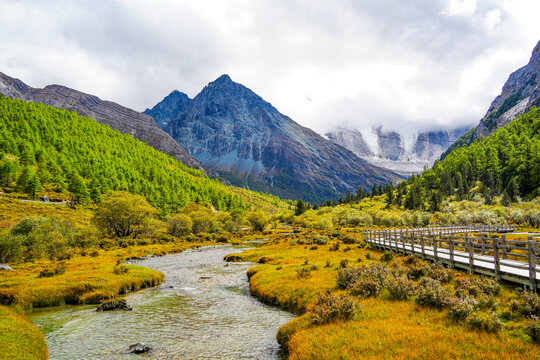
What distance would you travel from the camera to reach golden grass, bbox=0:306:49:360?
1362cm

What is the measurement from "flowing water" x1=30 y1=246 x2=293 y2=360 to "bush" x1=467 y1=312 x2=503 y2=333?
31.7 feet

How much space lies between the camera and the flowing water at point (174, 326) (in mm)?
15680

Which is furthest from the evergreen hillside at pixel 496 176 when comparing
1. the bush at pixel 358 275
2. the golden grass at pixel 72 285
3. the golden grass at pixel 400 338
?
the golden grass at pixel 72 285

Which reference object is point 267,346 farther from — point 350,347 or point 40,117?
point 40,117

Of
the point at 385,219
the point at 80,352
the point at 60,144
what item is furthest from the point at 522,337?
the point at 60,144

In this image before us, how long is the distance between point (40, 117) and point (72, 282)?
230 metres

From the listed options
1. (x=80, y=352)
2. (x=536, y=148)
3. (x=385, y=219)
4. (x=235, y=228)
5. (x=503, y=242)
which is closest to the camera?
(x=80, y=352)

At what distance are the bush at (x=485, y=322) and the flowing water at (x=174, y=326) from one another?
9.66 m

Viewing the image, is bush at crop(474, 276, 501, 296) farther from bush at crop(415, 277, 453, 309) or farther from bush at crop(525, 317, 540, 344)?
bush at crop(525, 317, 540, 344)

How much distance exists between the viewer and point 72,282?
94.0 ft

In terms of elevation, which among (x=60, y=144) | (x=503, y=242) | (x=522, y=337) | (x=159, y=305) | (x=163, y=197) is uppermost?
(x=60, y=144)

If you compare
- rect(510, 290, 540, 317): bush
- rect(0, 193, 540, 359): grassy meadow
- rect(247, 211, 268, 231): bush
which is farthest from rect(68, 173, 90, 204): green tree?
rect(510, 290, 540, 317): bush

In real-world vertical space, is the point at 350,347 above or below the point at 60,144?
below

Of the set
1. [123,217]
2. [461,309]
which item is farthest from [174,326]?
[123,217]
